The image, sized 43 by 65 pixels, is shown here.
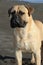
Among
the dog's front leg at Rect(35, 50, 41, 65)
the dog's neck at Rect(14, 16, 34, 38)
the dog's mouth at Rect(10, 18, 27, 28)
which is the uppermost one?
the dog's mouth at Rect(10, 18, 27, 28)

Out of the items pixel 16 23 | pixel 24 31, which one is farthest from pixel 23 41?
pixel 16 23

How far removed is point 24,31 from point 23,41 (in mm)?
216

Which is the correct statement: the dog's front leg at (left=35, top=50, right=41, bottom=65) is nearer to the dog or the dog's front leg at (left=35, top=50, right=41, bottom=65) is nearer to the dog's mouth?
the dog

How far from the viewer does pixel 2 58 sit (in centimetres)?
788

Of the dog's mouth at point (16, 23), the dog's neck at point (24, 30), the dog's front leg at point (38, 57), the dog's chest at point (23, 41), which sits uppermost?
the dog's mouth at point (16, 23)

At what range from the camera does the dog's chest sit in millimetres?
6852

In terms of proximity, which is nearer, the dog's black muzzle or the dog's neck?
the dog's black muzzle

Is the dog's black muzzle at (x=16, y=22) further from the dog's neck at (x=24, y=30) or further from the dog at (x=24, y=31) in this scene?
the dog's neck at (x=24, y=30)

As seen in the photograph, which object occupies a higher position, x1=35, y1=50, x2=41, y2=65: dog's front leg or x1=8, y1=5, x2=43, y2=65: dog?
x1=8, y1=5, x2=43, y2=65: dog

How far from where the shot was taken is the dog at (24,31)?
6.80 meters

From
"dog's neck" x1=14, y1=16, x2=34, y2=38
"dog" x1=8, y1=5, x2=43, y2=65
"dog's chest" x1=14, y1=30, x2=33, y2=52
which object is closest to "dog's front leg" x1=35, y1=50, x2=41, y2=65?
"dog" x1=8, y1=5, x2=43, y2=65

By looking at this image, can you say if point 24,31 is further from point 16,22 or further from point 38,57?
point 38,57

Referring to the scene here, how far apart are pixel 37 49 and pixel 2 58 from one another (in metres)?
1.30

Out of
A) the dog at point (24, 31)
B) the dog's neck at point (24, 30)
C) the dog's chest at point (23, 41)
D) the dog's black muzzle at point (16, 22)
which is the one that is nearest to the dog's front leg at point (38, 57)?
the dog at point (24, 31)
